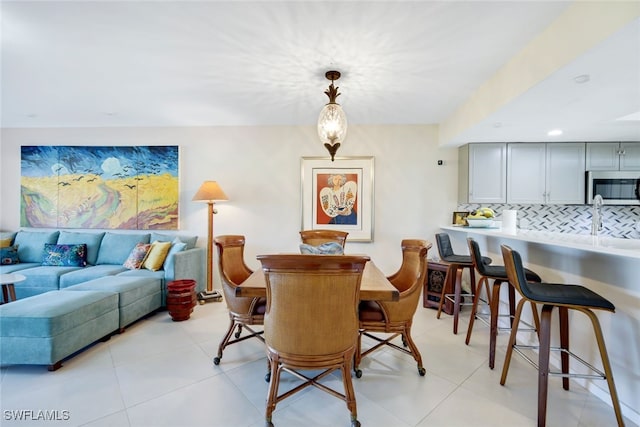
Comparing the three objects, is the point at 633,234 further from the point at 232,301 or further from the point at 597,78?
the point at 232,301

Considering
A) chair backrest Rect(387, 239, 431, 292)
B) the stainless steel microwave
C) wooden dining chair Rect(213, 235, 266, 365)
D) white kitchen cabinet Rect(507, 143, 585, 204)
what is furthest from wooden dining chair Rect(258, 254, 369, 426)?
the stainless steel microwave

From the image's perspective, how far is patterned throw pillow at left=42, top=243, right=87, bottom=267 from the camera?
357cm

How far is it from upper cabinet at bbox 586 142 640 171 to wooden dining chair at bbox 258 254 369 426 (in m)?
4.04

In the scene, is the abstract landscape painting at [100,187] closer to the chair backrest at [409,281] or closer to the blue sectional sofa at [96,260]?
the blue sectional sofa at [96,260]

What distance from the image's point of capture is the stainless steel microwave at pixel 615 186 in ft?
11.0

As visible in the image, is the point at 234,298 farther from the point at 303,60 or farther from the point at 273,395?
the point at 303,60

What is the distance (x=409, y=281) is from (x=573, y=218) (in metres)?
3.28

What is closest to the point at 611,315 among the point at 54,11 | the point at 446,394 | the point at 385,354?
the point at 446,394

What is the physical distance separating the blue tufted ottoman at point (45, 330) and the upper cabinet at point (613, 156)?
233 inches

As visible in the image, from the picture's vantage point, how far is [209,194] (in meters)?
3.60

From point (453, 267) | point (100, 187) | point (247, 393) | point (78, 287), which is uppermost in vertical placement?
point (100, 187)

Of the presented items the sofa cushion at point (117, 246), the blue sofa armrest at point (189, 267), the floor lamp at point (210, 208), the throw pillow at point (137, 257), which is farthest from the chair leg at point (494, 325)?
the sofa cushion at point (117, 246)

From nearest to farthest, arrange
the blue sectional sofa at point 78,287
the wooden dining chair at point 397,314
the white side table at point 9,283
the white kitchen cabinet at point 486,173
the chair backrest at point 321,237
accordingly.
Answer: the wooden dining chair at point 397,314, the blue sectional sofa at point 78,287, the white side table at point 9,283, the chair backrest at point 321,237, the white kitchen cabinet at point 486,173

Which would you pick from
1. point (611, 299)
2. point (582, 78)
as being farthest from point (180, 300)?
point (582, 78)
